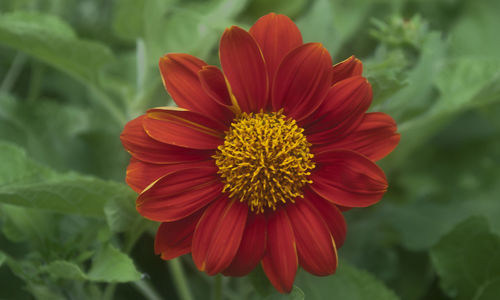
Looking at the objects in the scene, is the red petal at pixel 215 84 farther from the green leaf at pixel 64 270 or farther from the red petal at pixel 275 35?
the green leaf at pixel 64 270

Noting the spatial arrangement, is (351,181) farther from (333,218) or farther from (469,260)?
(469,260)

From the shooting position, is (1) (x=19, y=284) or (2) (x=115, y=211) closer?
(2) (x=115, y=211)

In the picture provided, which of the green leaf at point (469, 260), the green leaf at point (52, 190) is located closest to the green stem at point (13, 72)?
the green leaf at point (52, 190)

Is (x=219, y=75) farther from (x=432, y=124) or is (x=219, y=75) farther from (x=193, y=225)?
(x=432, y=124)

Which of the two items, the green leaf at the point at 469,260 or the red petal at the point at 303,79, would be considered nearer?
the red petal at the point at 303,79

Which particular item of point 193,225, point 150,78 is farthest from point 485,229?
point 150,78

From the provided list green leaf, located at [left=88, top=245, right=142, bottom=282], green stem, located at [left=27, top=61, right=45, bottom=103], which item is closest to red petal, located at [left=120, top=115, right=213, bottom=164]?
green leaf, located at [left=88, top=245, right=142, bottom=282]
